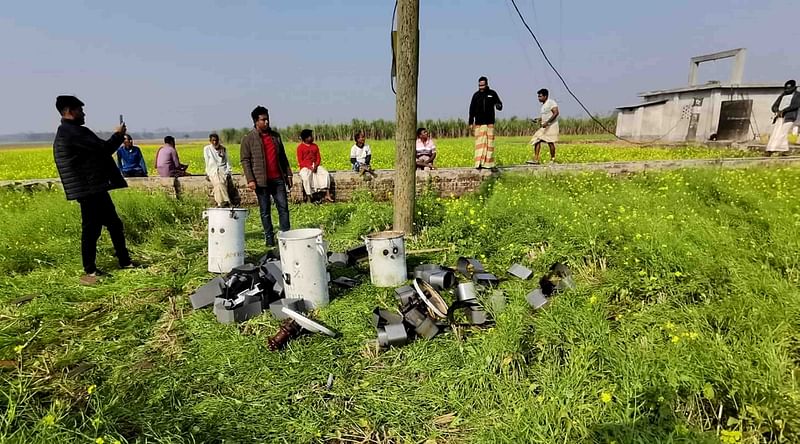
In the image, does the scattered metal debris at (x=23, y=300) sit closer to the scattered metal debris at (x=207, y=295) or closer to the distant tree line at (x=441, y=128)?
the scattered metal debris at (x=207, y=295)

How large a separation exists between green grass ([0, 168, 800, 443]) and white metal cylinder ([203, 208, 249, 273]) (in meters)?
0.25

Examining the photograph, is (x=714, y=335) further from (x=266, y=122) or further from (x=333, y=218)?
(x=333, y=218)

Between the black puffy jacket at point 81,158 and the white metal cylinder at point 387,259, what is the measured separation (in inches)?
112

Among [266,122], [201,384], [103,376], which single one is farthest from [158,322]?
[266,122]

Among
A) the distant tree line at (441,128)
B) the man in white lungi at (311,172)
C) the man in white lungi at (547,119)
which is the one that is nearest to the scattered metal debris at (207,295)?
the man in white lungi at (311,172)

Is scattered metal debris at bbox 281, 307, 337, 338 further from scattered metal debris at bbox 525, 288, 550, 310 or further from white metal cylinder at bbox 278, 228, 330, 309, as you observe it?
scattered metal debris at bbox 525, 288, 550, 310

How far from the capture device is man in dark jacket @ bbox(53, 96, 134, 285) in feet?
12.9

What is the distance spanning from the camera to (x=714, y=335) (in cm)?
248

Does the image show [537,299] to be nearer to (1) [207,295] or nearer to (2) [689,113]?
(1) [207,295]

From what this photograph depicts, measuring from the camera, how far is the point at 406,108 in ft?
16.2

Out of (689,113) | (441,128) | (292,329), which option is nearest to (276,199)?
(292,329)

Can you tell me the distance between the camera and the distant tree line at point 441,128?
37.1 meters

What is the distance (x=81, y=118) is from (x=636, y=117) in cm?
2594

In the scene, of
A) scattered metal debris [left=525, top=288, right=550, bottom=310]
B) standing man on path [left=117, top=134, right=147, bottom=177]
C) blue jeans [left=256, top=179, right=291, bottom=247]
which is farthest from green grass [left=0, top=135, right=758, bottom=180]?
scattered metal debris [left=525, top=288, right=550, bottom=310]
